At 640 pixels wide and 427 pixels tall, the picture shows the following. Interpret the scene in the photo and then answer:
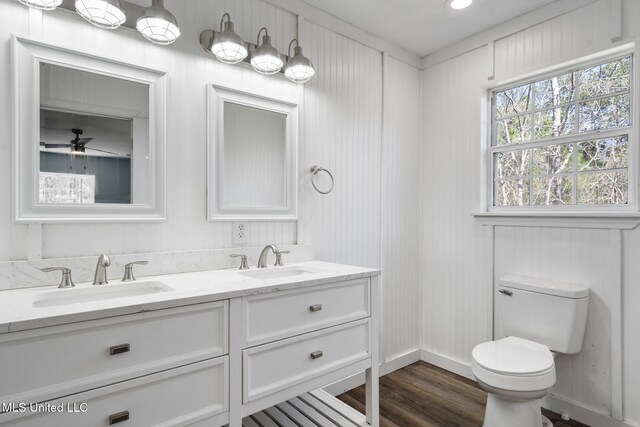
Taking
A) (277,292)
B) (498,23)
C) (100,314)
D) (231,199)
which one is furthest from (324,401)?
(498,23)

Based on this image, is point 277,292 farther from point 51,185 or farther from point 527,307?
point 527,307

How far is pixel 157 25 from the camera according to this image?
1.55 meters

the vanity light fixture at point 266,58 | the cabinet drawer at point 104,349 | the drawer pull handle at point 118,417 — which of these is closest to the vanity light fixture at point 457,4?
the vanity light fixture at point 266,58

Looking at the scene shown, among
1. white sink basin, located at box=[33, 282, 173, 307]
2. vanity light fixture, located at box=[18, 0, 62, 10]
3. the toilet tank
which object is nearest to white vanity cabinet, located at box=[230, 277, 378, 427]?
white sink basin, located at box=[33, 282, 173, 307]

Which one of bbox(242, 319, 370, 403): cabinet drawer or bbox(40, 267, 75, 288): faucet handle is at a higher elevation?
bbox(40, 267, 75, 288): faucet handle

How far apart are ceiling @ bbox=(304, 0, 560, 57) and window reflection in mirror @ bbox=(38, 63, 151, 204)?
131cm

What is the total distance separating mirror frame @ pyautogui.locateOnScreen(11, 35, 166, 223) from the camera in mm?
1368

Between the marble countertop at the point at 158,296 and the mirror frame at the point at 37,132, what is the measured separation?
0.97ft

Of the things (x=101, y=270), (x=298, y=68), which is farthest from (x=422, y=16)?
(x=101, y=270)

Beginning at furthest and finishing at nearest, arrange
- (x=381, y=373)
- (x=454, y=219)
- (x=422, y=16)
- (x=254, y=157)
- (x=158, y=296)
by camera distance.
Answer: (x=454, y=219), (x=381, y=373), (x=422, y=16), (x=254, y=157), (x=158, y=296)

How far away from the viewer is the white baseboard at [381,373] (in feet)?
7.59

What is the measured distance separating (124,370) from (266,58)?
5.17 feet

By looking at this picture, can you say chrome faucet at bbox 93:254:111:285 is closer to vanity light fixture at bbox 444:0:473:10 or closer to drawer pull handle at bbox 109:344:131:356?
drawer pull handle at bbox 109:344:131:356

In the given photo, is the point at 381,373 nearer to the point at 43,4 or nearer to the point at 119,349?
the point at 119,349
